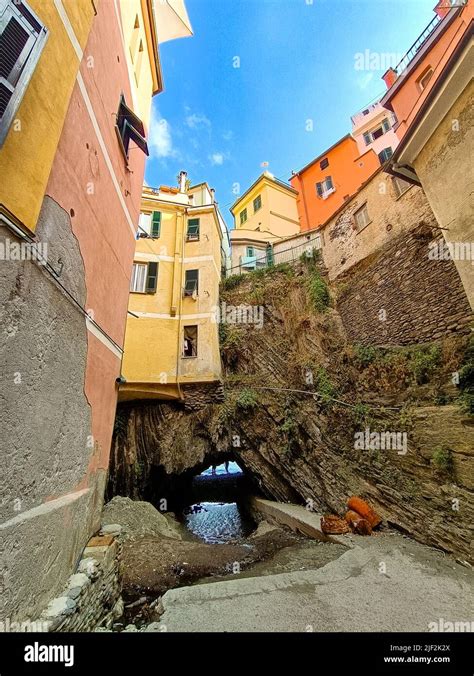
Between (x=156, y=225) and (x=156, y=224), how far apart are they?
0.06 meters

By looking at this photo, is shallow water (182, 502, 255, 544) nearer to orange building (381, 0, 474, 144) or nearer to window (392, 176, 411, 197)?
window (392, 176, 411, 197)

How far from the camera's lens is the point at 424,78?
10.2 meters

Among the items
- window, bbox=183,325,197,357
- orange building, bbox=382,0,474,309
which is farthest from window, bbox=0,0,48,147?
window, bbox=183,325,197,357

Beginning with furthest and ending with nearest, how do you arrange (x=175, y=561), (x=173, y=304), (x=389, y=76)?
(x=389, y=76), (x=173, y=304), (x=175, y=561)

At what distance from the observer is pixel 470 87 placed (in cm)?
494

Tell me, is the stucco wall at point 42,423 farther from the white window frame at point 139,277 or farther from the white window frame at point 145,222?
the white window frame at point 145,222

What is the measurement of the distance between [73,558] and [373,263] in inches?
457

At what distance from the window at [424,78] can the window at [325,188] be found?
8.79 metres

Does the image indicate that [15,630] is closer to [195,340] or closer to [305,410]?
[305,410]

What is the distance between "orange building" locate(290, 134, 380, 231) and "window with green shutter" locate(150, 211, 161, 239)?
34.3ft

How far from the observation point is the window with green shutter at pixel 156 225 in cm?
1362

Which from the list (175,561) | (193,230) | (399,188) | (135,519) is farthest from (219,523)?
(399,188)

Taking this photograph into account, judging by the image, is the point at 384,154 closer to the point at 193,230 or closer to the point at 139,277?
the point at 193,230

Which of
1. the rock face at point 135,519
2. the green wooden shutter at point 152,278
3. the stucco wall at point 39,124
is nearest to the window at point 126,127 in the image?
the stucco wall at point 39,124
